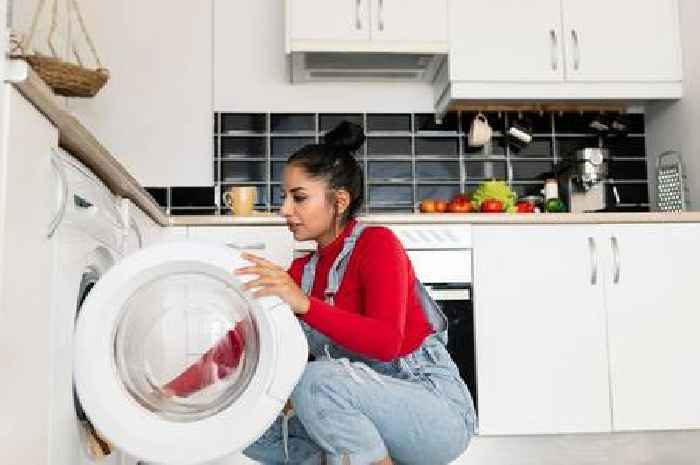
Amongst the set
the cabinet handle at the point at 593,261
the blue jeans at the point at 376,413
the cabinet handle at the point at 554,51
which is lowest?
the blue jeans at the point at 376,413

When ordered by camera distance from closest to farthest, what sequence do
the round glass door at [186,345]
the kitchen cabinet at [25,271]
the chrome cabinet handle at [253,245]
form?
the kitchen cabinet at [25,271] < the round glass door at [186,345] < the chrome cabinet handle at [253,245]

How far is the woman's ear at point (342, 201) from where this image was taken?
184 cm

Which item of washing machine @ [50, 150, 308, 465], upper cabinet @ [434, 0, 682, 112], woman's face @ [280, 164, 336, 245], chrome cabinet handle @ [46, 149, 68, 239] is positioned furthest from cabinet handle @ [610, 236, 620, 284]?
chrome cabinet handle @ [46, 149, 68, 239]

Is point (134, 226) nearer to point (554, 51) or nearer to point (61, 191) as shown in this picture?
point (61, 191)

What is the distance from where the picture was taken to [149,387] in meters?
1.62

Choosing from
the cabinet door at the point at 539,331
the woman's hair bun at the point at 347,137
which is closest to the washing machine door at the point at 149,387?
the woman's hair bun at the point at 347,137

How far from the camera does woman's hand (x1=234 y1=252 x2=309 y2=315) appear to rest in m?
1.43

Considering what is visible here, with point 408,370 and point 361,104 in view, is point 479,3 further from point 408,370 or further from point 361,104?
point 408,370

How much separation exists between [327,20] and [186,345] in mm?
1781

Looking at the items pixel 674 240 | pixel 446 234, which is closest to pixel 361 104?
pixel 446 234

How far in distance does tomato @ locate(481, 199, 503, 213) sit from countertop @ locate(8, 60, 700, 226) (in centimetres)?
11

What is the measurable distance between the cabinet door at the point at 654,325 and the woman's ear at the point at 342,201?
1.46 meters

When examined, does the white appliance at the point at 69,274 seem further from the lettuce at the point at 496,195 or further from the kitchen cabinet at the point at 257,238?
the lettuce at the point at 496,195

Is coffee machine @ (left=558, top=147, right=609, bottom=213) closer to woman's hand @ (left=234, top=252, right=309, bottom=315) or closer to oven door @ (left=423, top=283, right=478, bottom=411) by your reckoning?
oven door @ (left=423, top=283, right=478, bottom=411)
